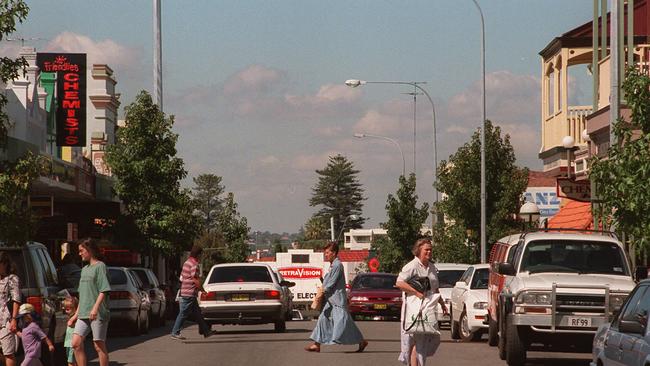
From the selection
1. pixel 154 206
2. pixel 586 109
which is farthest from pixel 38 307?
pixel 154 206

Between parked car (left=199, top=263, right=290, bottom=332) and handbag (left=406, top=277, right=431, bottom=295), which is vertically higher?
handbag (left=406, top=277, right=431, bottom=295)

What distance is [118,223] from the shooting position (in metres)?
48.1

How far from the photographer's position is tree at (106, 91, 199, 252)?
47.3 meters

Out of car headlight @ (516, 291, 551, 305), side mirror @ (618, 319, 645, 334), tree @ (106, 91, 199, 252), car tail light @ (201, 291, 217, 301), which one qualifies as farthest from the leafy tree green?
tree @ (106, 91, 199, 252)

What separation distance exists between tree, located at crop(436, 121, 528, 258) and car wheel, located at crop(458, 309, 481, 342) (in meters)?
21.7

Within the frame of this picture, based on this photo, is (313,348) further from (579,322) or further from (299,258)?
(299,258)

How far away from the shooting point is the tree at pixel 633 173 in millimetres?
20156

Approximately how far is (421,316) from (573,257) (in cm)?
575

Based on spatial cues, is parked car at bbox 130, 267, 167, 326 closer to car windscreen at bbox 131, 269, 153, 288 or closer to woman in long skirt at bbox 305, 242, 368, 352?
car windscreen at bbox 131, 269, 153, 288

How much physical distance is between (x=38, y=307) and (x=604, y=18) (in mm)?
18219

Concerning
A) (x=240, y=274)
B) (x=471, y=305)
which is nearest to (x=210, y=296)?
(x=240, y=274)

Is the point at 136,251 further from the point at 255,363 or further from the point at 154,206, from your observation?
the point at 255,363

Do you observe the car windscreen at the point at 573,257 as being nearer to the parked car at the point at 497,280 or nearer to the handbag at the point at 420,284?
the parked car at the point at 497,280

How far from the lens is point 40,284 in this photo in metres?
18.8
